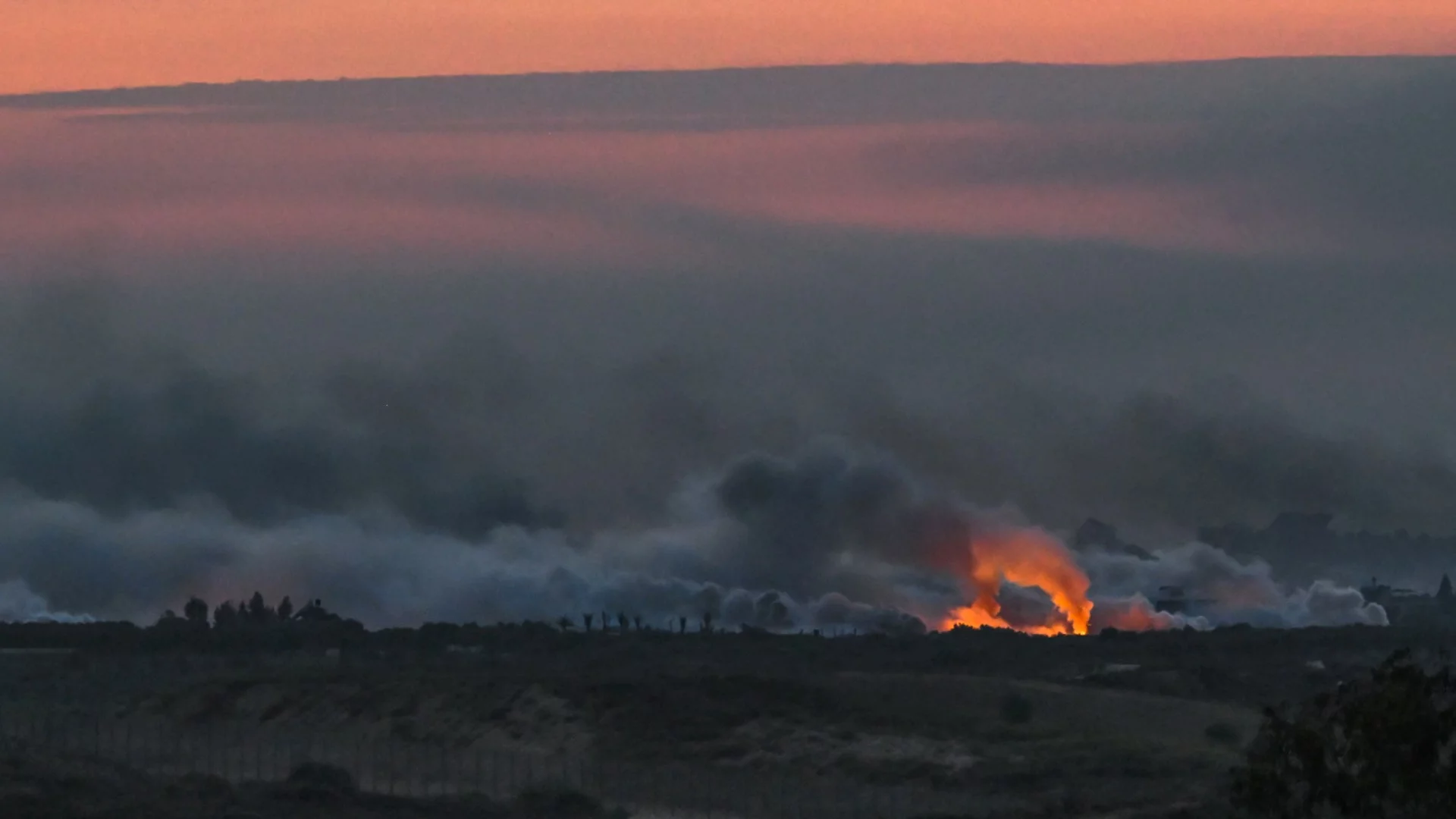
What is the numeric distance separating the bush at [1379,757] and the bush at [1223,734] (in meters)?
71.1

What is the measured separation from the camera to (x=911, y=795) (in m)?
105

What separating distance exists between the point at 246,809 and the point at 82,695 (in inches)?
2408

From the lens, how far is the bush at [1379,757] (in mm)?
46219

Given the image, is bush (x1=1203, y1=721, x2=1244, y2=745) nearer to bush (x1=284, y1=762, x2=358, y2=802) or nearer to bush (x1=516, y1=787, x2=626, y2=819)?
bush (x1=516, y1=787, x2=626, y2=819)

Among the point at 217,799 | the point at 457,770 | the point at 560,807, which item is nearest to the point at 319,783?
the point at 217,799

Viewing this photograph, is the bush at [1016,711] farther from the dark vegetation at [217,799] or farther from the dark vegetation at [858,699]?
the dark vegetation at [217,799]

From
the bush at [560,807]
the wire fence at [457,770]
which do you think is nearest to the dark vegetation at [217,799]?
the bush at [560,807]

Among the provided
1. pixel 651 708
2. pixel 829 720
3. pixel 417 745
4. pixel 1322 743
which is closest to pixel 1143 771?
pixel 829 720

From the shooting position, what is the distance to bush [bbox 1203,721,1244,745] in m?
118

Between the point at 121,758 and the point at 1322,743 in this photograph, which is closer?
the point at 1322,743

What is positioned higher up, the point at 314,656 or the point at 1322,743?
the point at 314,656

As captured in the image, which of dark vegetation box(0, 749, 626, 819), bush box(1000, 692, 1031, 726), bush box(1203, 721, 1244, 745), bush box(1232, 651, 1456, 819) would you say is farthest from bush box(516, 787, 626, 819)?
bush box(1232, 651, 1456, 819)

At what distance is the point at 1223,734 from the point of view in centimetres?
11919

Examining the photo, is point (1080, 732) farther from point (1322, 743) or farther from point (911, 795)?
point (1322, 743)
